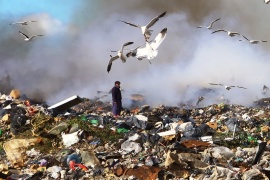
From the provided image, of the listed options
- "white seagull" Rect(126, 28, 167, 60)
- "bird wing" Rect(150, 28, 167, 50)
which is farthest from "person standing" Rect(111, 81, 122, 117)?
"bird wing" Rect(150, 28, 167, 50)

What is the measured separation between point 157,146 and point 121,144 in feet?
2.28

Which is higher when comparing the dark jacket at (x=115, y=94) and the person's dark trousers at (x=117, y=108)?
the dark jacket at (x=115, y=94)

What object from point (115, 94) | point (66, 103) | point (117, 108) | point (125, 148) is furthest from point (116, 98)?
point (125, 148)

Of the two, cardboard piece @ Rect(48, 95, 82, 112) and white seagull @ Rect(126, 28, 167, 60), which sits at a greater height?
cardboard piece @ Rect(48, 95, 82, 112)

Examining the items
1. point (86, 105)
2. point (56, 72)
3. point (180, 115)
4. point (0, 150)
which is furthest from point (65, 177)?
point (56, 72)

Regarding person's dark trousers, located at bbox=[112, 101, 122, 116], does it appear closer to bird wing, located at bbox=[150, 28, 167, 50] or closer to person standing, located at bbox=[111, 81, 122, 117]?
person standing, located at bbox=[111, 81, 122, 117]

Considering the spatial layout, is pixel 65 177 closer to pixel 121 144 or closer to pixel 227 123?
pixel 121 144

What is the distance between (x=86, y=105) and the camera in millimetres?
14438

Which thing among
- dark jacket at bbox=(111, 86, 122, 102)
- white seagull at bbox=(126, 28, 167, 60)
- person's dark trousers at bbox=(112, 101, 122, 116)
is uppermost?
dark jacket at bbox=(111, 86, 122, 102)

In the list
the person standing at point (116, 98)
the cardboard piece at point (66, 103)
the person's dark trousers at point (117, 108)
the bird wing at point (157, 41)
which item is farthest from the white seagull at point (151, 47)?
the person's dark trousers at point (117, 108)

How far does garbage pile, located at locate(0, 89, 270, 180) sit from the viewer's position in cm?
588

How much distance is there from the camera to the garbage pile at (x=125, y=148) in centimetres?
588

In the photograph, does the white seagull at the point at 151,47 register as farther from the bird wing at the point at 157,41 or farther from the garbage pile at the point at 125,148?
the garbage pile at the point at 125,148

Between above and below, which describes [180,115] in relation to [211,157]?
above
